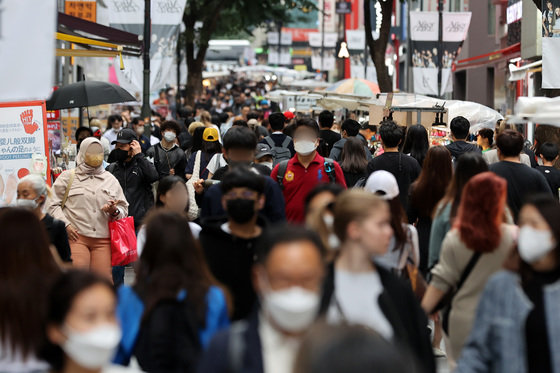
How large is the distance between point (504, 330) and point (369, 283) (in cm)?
59

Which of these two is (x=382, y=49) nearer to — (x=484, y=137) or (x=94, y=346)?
(x=484, y=137)

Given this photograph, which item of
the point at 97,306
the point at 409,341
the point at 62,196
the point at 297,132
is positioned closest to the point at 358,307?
the point at 409,341

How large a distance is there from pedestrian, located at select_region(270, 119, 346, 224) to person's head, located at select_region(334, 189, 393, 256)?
14.7ft

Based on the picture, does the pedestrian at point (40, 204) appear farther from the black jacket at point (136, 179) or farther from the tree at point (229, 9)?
the tree at point (229, 9)

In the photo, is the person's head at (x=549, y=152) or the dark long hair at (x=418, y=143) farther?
the person's head at (x=549, y=152)

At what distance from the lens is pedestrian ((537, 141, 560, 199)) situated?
39.0ft

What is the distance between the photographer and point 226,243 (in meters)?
5.92

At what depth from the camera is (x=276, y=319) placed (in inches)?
141

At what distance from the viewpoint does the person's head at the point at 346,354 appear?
8.38ft

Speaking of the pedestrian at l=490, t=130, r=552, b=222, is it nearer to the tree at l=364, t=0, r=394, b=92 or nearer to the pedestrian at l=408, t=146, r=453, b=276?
the pedestrian at l=408, t=146, r=453, b=276

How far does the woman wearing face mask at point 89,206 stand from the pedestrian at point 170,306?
5.04m

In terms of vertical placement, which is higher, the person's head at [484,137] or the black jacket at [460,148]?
the person's head at [484,137]

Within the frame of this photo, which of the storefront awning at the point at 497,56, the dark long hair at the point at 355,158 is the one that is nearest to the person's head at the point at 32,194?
the dark long hair at the point at 355,158

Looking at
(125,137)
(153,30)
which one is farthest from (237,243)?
(153,30)
